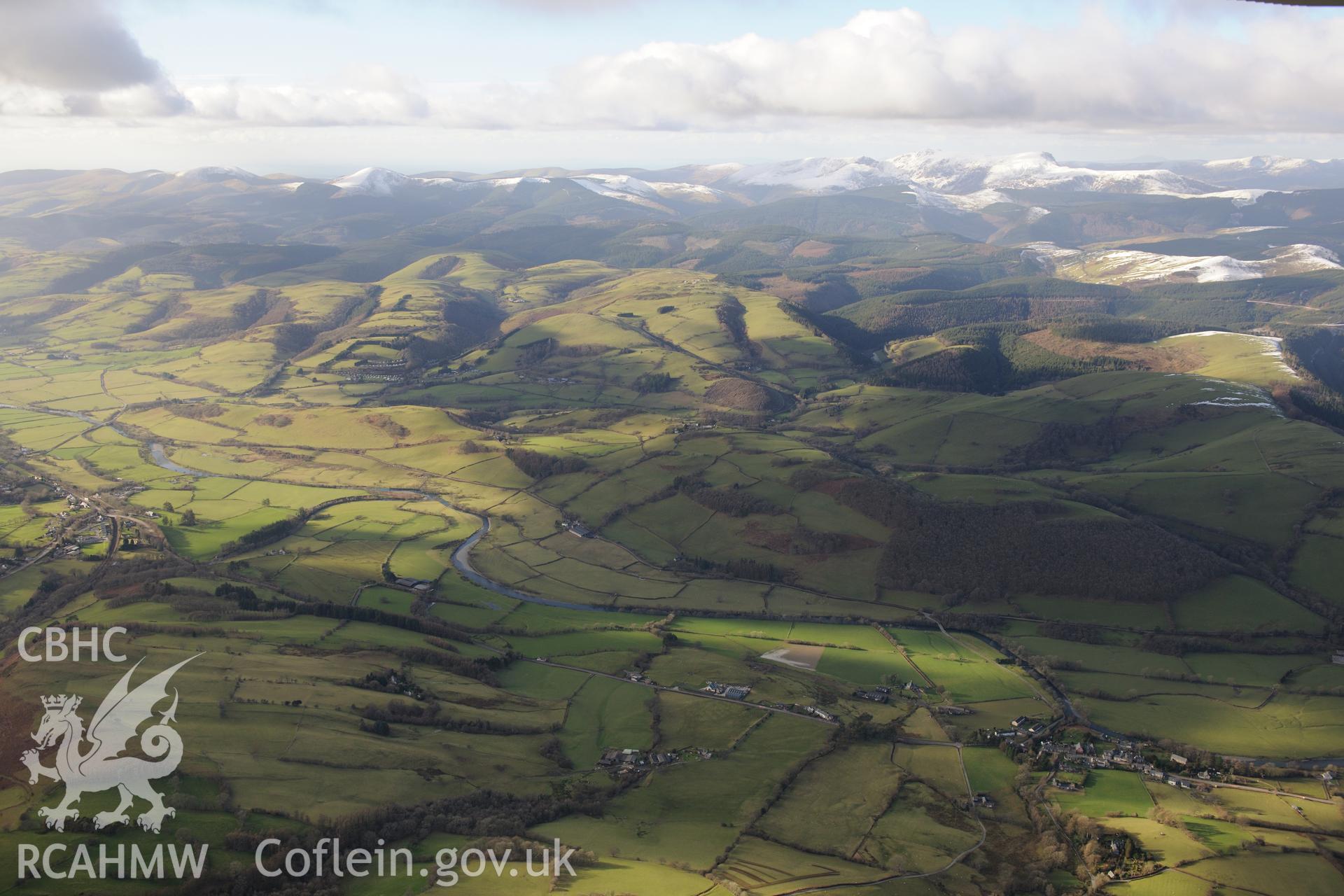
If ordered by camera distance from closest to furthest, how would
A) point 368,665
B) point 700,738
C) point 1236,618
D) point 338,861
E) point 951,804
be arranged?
1. point 338,861
2. point 951,804
3. point 700,738
4. point 368,665
5. point 1236,618

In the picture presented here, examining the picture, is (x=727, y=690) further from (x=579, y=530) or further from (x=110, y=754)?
(x=579, y=530)

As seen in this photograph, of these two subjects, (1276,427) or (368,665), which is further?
(1276,427)

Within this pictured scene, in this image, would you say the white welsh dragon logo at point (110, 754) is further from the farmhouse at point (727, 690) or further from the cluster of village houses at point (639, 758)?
the farmhouse at point (727, 690)

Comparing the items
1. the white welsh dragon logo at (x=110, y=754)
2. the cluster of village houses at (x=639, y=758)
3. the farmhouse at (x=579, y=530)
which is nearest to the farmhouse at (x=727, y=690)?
the cluster of village houses at (x=639, y=758)

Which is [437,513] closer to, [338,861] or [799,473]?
[799,473]

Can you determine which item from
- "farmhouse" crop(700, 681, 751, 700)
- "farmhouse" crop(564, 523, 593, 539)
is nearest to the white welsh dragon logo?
"farmhouse" crop(700, 681, 751, 700)

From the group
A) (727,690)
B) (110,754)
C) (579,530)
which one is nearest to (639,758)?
(727,690)

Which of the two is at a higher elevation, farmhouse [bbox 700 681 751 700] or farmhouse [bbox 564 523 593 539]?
farmhouse [bbox 700 681 751 700]

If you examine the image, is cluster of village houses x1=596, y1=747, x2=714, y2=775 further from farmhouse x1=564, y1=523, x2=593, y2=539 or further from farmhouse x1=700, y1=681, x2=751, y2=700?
farmhouse x1=564, y1=523, x2=593, y2=539

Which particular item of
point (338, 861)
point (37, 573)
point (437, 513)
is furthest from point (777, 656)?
point (37, 573)
